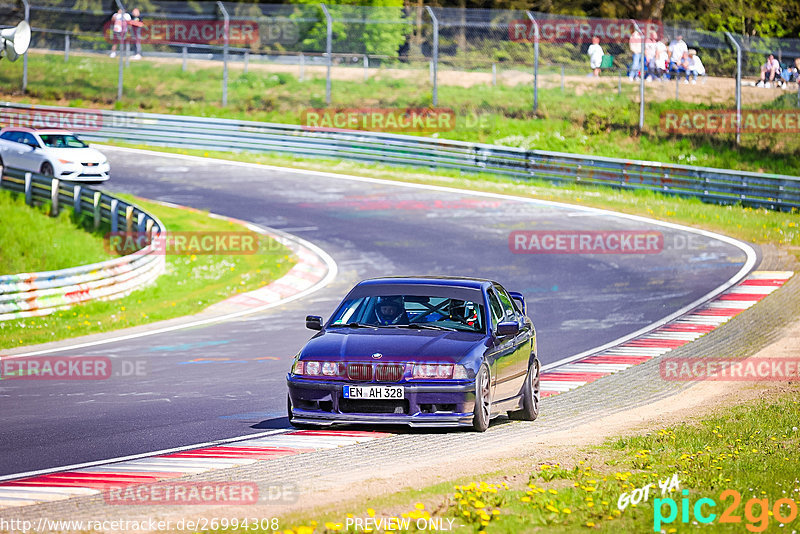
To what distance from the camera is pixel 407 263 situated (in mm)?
22516

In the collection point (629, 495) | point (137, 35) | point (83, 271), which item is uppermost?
point (137, 35)

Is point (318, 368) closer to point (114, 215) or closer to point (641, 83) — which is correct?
point (114, 215)

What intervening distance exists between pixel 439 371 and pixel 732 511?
2.95 m

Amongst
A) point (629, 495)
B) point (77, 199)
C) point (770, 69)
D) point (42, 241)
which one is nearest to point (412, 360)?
point (629, 495)

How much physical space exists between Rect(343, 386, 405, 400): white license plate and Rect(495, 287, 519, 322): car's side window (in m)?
1.97

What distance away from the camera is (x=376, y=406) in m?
9.44

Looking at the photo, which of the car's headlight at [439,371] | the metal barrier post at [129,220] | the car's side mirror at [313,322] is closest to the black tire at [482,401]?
the car's headlight at [439,371]

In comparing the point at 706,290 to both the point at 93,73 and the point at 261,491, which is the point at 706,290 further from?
the point at 93,73

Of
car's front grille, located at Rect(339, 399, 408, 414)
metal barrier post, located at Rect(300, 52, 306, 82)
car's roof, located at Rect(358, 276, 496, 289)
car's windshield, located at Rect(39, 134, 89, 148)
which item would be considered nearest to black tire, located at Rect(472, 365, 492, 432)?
car's front grille, located at Rect(339, 399, 408, 414)

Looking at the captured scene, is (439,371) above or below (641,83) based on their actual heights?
below

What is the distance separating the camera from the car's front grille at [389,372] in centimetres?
947

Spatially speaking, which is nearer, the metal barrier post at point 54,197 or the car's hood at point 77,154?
the metal barrier post at point 54,197

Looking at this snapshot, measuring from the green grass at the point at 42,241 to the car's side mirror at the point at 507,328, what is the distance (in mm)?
15138

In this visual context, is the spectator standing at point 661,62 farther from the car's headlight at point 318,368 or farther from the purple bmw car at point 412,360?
the car's headlight at point 318,368
